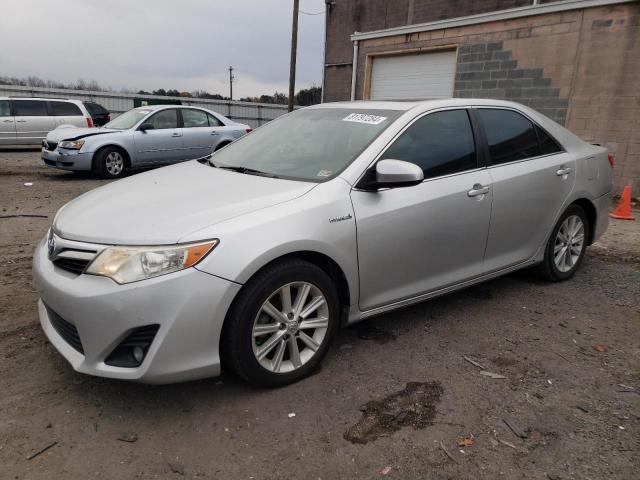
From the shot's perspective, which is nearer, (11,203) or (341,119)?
(341,119)

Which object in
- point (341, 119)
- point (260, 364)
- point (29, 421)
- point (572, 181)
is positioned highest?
point (341, 119)

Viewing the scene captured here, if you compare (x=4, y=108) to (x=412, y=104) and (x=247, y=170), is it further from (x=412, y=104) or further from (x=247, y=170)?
(x=412, y=104)

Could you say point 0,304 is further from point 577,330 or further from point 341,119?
point 577,330

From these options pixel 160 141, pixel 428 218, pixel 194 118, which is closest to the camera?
pixel 428 218

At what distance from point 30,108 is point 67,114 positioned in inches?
37.0

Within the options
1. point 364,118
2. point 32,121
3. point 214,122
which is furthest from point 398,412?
point 32,121

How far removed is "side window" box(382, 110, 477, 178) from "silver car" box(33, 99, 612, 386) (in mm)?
11

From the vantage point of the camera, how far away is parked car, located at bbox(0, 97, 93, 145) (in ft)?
44.7

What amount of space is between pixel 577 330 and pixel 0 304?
4213 mm

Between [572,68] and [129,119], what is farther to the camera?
[129,119]

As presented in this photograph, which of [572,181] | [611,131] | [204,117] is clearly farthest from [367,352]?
[204,117]

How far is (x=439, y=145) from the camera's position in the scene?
339 cm

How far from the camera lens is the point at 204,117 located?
11.2 metres

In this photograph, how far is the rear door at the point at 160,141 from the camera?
1023 cm
